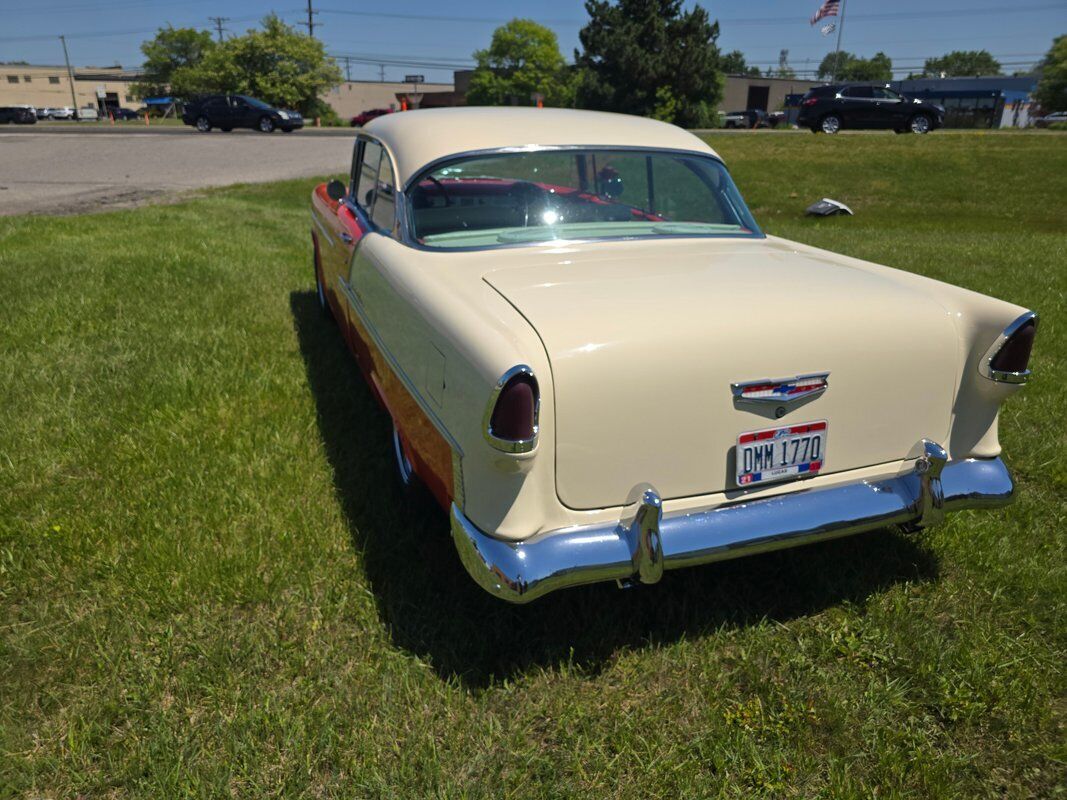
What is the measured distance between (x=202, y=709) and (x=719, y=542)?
1.53m

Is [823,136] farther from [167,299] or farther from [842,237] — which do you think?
[167,299]

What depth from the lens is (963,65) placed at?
138 metres

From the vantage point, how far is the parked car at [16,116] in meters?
43.6

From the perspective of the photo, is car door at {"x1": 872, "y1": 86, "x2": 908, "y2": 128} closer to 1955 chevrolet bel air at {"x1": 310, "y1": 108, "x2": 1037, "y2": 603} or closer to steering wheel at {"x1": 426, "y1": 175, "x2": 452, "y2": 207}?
1955 chevrolet bel air at {"x1": 310, "y1": 108, "x2": 1037, "y2": 603}

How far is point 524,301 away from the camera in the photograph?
2.34 metres

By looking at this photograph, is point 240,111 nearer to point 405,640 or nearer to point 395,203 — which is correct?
point 395,203

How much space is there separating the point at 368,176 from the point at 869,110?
73.9 feet

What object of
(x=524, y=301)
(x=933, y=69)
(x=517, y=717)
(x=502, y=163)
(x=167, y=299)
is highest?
(x=933, y=69)

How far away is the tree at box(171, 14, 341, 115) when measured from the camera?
5188 cm

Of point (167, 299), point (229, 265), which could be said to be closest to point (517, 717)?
point (167, 299)

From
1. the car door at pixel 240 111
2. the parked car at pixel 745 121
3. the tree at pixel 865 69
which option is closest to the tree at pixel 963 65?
the tree at pixel 865 69

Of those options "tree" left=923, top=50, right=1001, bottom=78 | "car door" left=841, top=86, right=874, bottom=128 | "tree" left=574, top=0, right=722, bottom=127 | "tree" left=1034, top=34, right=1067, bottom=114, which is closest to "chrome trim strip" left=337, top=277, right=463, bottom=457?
"car door" left=841, top=86, right=874, bottom=128

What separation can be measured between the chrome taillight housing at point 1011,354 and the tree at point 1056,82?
70.4 meters

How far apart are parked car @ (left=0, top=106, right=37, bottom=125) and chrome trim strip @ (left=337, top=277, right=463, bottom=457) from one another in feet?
165
